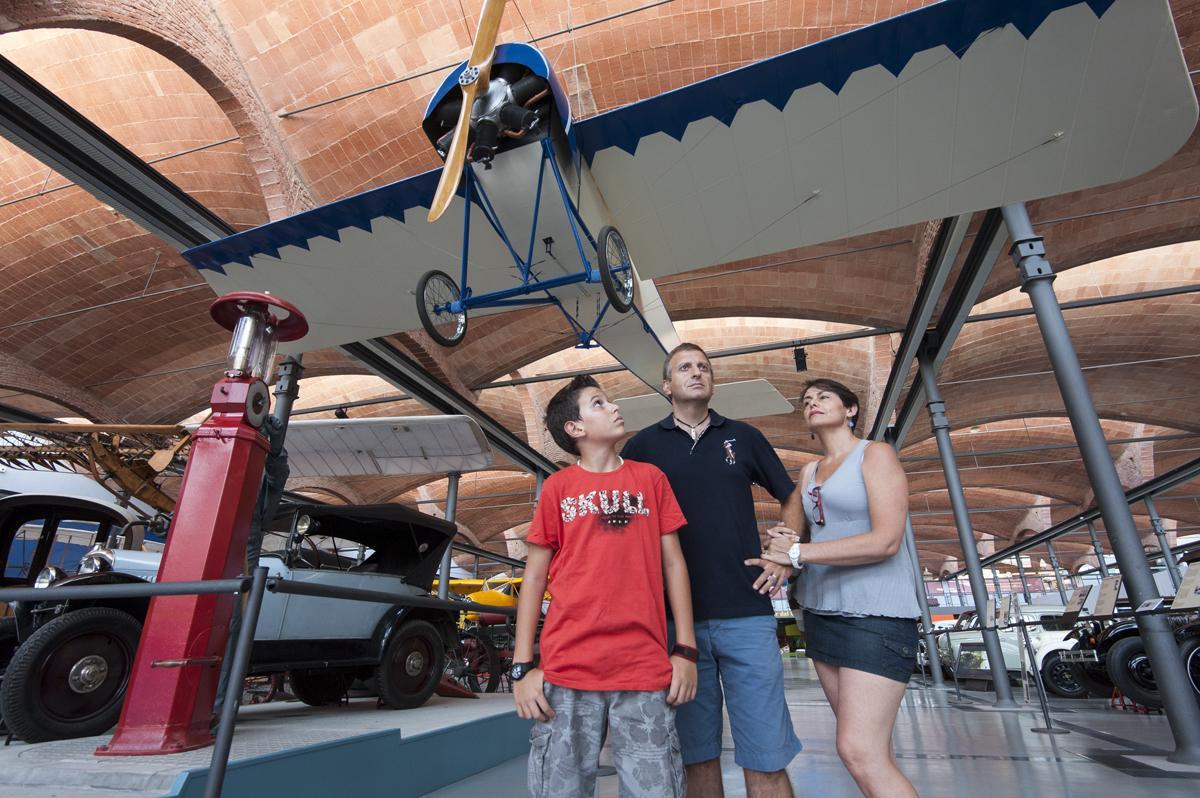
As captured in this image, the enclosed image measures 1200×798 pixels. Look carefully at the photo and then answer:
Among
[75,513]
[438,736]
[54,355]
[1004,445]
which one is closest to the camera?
[438,736]

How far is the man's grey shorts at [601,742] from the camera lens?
1511 millimetres

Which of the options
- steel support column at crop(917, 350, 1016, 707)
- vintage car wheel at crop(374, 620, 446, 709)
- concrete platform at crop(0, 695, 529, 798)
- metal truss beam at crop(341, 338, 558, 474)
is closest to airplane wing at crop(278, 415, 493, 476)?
metal truss beam at crop(341, 338, 558, 474)

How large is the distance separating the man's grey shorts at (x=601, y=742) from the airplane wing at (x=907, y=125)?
4.19 m

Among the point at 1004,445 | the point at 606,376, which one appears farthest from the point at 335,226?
the point at 1004,445

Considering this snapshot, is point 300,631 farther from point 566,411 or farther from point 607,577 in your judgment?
point 607,577

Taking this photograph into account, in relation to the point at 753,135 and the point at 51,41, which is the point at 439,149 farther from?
the point at 51,41

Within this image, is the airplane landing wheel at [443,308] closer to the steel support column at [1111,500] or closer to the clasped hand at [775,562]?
the clasped hand at [775,562]

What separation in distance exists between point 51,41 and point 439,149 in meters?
8.33

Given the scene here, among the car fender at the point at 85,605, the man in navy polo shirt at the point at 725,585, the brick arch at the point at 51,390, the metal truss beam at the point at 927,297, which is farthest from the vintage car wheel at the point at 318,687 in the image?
the brick arch at the point at 51,390

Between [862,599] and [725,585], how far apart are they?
394 mm

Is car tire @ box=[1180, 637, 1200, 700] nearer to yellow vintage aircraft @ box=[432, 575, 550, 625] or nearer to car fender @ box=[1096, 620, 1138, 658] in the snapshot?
car fender @ box=[1096, 620, 1138, 658]

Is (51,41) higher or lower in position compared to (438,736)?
higher

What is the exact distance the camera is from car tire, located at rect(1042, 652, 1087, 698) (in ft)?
28.9

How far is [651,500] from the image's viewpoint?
178 cm
